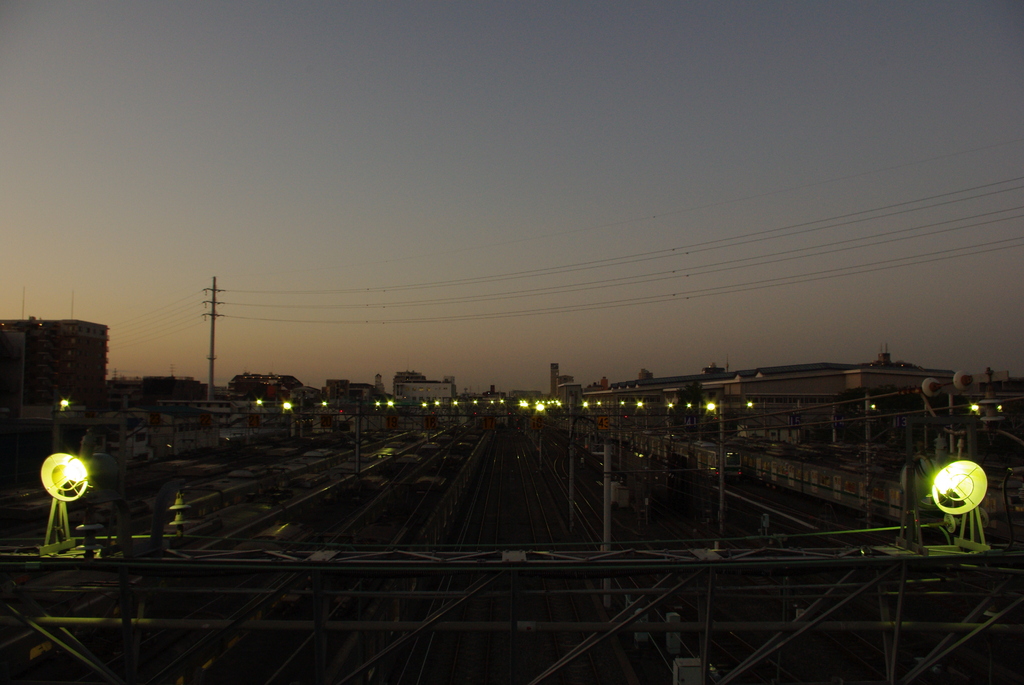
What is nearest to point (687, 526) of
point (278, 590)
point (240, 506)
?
point (240, 506)

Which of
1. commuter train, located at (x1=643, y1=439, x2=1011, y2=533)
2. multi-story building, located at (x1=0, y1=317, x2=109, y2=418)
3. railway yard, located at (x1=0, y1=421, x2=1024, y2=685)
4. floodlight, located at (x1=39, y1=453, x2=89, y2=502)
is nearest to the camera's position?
railway yard, located at (x1=0, y1=421, x2=1024, y2=685)

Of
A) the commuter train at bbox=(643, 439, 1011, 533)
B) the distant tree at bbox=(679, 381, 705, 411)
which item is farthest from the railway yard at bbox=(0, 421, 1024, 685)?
the distant tree at bbox=(679, 381, 705, 411)

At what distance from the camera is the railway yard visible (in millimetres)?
4055

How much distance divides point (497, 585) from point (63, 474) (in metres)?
5.58

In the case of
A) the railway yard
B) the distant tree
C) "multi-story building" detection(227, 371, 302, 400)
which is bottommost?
the railway yard

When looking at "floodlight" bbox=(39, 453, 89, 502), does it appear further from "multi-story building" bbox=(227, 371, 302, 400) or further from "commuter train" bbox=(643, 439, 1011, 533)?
"multi-story building" bbox=(227, 371, 302, 400)

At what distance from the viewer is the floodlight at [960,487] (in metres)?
4.33

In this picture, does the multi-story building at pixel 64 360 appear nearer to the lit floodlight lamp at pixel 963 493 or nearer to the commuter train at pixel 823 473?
the commuter train at pixel 823 473

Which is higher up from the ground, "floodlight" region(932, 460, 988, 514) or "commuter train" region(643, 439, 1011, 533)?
"floodlight" region(932, 460, 988, 514)

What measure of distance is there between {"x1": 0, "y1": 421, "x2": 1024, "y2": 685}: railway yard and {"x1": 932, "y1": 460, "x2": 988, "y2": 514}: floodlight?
0.27 m

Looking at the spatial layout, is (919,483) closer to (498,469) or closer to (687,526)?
(687,526)

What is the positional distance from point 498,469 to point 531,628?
2680 centimetres

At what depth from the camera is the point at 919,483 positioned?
467 cm

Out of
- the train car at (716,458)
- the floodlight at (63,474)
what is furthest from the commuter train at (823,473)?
the floodlight at (63,474)
